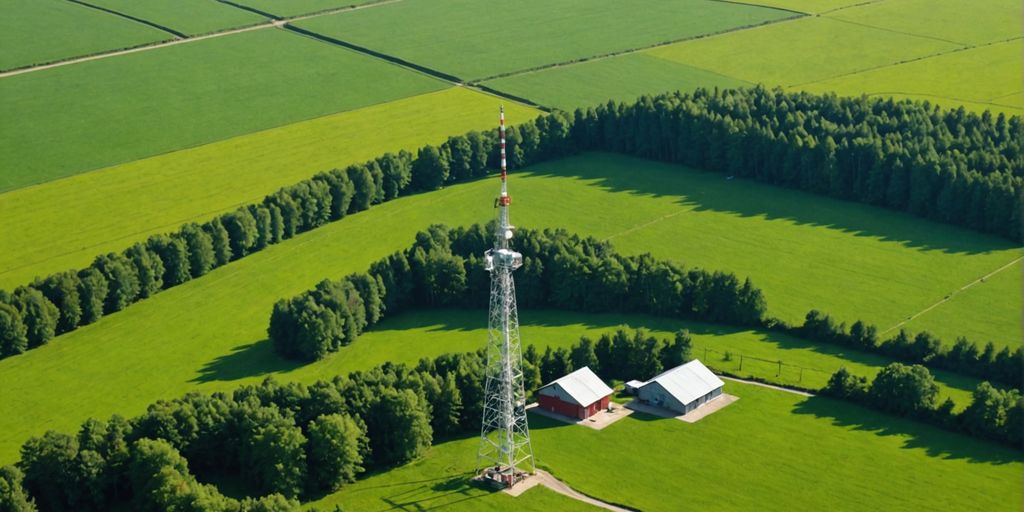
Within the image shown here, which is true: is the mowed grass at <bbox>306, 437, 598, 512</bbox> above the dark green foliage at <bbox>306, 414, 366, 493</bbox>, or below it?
below

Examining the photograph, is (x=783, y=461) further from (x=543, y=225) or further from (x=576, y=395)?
(x=543, y=225)

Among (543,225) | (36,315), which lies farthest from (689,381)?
(36,315)

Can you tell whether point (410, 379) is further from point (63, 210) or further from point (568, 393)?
point (63, 210)

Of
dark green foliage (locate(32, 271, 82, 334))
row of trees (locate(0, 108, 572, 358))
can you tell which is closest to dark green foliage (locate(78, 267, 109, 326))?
row of trees (locate(0, 108, 572, 358))

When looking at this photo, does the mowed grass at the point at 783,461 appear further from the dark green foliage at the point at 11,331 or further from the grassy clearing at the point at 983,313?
the dark green foliage at the point at 11,331

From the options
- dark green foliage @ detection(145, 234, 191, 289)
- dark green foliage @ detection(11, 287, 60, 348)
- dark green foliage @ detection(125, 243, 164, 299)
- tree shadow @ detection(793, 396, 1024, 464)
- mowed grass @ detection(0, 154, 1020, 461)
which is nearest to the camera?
tree shadow @ detection(793, 396, 1024, 464)

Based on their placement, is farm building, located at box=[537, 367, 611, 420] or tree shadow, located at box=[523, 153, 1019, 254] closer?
farm building, located at box=[537, 367, 611, 420]

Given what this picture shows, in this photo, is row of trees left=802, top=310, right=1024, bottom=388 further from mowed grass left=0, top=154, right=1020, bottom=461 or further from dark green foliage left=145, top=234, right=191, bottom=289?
dark green foliage left=145, top=234, right=191, bottom=289

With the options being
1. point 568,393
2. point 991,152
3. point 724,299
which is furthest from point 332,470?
point 991,152

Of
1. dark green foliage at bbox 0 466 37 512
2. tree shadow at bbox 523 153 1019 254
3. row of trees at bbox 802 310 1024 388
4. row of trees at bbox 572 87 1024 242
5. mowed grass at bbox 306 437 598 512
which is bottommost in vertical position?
mowed grass at bbox 306 437 598 512
